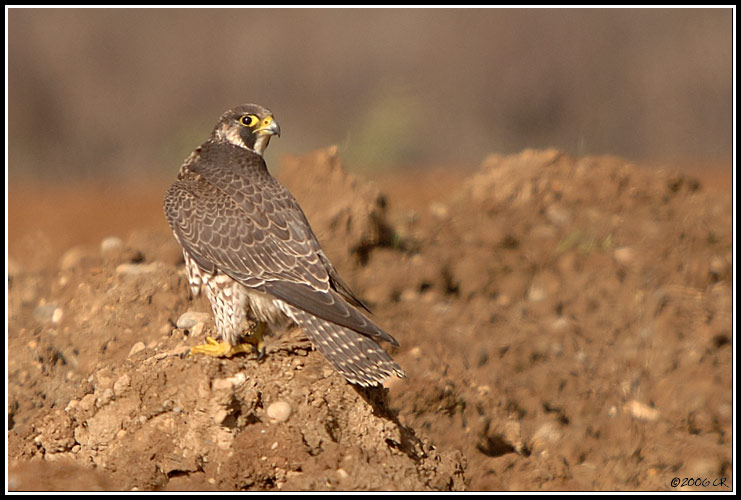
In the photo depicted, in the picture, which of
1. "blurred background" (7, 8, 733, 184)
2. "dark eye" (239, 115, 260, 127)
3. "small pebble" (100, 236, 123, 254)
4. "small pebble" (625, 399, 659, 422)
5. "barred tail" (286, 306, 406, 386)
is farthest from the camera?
"blurred background" (7, 8, 733, 184)

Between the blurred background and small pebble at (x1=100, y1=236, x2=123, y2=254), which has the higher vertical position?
the blurred background

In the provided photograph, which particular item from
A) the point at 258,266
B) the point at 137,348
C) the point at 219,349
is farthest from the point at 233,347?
the point at 137,348

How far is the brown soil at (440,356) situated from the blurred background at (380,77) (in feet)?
34.5

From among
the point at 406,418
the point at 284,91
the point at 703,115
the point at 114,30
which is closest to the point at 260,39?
the point at 284,91

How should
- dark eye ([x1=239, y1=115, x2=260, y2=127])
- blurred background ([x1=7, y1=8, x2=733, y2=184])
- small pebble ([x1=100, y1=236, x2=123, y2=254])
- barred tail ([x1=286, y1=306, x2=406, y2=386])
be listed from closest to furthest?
barred tail ([x1=286, y1=306, x2=406, y2=386]) → dark eye ([x1=239, y1=115, x2=260, y2=127]) → small pebble ([x1=100, y1=236, x2=123, y2=254]) → blurred background ([x1=7, y1=8, x2=733, y2=184])

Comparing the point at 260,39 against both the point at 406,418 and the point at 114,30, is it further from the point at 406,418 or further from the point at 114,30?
the point at 406,418

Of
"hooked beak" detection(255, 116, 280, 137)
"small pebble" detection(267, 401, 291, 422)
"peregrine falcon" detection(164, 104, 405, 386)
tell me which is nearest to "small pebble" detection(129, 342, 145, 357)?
"peregrine falcon" detection(164, 104, 405, 386)

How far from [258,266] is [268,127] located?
35.1 inches

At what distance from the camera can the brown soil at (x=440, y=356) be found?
13.8ft

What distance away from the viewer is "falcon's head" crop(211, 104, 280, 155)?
197 inches

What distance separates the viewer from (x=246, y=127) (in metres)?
5.01

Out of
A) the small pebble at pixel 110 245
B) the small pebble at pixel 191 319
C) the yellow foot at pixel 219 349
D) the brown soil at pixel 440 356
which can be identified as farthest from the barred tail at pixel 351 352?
the small pebble at pixel 110 245

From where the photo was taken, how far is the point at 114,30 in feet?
71.5

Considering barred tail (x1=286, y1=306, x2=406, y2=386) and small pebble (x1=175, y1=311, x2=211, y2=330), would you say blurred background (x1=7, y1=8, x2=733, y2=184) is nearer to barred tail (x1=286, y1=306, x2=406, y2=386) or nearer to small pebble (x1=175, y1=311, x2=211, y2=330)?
small pebble (x1=175, y1=311, x2=211, y2=330)
